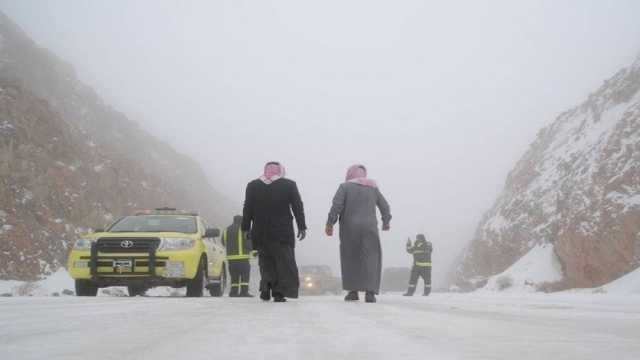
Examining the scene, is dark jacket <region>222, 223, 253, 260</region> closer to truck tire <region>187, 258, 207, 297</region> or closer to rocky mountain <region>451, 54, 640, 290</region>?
truck tire <region>187, 258, 207, 297</region>

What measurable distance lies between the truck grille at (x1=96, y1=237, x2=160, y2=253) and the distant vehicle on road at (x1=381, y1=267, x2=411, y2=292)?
2980cm

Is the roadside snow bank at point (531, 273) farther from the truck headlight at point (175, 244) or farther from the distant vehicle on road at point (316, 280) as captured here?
the truck headlight at point (175, 244)

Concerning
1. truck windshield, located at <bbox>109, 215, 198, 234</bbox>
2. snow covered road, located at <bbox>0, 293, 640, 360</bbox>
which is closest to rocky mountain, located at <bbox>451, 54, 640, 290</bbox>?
truck windshield, located at <bbox>109, 215, 198, 234</bbox>

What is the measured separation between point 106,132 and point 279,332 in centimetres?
4874

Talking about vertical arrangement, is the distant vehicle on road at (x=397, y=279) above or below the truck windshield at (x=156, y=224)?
below

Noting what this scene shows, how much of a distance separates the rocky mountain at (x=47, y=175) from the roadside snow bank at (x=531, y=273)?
615 inches

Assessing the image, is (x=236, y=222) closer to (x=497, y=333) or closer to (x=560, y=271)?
(x=497, y=333)

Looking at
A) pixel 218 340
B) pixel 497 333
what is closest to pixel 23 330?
pixel 218 340

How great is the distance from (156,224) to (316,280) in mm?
16171

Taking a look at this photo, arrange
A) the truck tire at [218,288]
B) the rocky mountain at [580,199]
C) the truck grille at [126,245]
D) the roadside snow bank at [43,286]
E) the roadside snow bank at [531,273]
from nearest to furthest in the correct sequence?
the truck grille at [126,245] < the truck tire at [218,288] < the roadside snow bank at [43,286] < the rocky mountain at [580,199] < the roadside snow bank at [531,273]

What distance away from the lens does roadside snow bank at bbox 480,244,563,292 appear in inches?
909

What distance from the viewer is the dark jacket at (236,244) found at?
40.1 feet

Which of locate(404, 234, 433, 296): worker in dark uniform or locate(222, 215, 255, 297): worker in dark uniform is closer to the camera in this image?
locate(222, 215, 255, 297): worker in dark uniform

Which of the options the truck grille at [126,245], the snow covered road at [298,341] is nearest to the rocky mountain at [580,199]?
the truck grille at [126,245]
